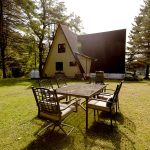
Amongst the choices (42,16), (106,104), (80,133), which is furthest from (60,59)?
(80,133)

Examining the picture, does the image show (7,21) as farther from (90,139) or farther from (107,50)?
(90,139)

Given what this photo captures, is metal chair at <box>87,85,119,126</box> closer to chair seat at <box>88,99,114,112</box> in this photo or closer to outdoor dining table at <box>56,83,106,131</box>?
chair seat at <box>88,99,114,112</box>

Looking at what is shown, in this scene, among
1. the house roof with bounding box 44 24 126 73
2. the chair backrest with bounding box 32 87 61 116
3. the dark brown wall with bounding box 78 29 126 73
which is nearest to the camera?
the chair backrest with bounding box 32 87 61 116

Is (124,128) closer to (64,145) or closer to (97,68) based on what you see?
(64,145)

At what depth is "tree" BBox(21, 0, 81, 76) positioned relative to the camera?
20.3m

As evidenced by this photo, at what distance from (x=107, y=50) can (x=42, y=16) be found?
10.7 m

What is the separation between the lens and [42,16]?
893 inches

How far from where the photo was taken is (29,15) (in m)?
20.4

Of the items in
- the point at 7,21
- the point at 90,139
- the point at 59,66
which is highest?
the point at 7,21

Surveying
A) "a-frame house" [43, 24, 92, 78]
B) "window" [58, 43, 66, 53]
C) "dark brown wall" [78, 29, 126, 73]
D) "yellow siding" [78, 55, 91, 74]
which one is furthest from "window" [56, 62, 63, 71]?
"dark brown wall" [78, 29, 126, 73]

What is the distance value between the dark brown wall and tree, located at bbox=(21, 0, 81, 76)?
5.55 metres

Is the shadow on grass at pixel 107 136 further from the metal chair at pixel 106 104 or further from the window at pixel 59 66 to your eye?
the window at pixel 59 66

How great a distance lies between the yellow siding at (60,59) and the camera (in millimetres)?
20562

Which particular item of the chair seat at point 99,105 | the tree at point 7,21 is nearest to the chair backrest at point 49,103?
the chair seat at point 99,105
